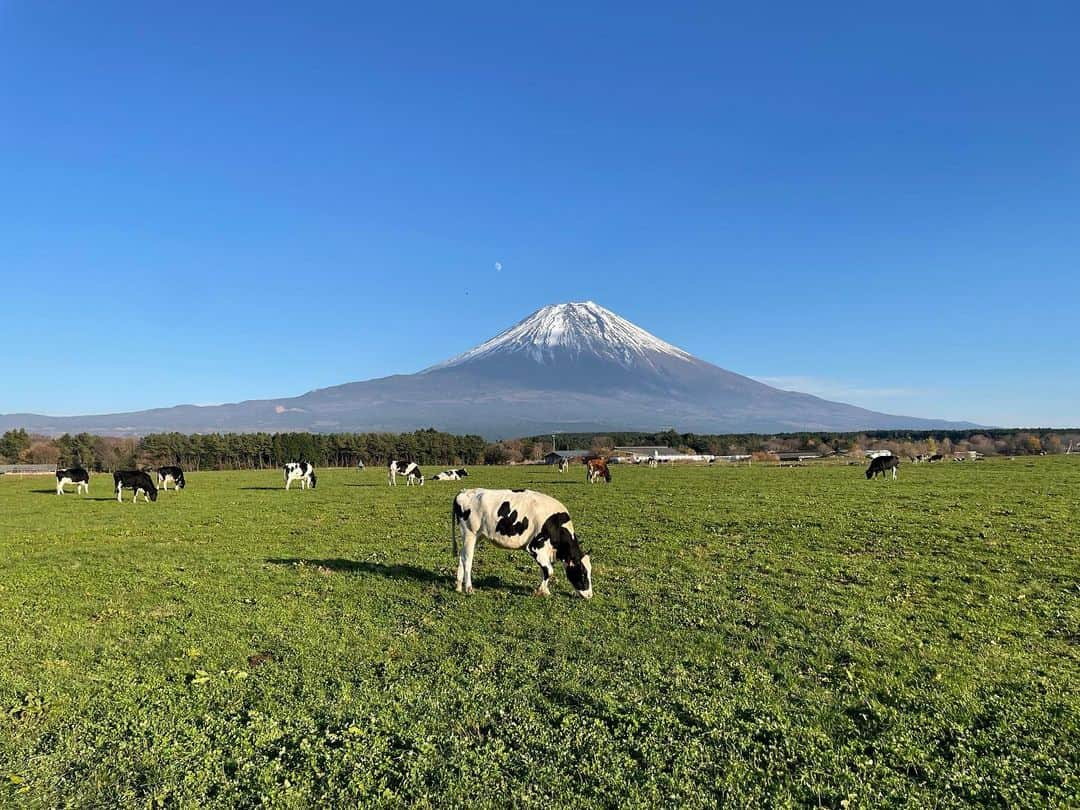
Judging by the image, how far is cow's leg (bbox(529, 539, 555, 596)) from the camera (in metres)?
9.22

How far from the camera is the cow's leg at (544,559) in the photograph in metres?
9.22

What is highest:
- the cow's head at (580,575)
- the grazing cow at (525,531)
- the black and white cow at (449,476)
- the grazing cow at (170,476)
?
the grazing cow at (525,531)

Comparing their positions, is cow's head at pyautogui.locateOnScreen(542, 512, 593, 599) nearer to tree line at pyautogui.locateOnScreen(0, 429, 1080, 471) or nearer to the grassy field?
the grassy field

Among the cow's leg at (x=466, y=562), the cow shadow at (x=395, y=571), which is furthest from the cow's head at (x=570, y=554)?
the cow's leg at (x=466, y=562)

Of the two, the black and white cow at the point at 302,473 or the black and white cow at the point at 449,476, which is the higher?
the black and white cow at the point at 302,473

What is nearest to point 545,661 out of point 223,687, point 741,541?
point 223,687

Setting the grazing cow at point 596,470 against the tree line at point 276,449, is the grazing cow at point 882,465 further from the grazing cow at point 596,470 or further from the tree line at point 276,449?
the tree line at point 276,449

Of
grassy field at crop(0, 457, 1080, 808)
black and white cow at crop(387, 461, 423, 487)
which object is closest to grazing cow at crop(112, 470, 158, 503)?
black and white cow at crop(387, 461, 423, 487)

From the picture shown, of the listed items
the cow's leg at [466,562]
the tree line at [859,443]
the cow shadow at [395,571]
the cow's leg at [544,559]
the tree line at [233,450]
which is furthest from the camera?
the tree line at [859,443]

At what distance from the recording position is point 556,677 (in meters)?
6.03

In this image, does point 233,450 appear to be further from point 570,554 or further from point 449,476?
point 570,554

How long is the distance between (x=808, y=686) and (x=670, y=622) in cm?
216

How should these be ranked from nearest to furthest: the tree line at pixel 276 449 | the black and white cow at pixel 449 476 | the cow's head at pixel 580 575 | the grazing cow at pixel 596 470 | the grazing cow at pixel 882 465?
the cow's head at pixel 580 575 → the grazing cow at pixel 882 465 → the grazing cow at pixel 596 470 → the black and white cow at pixel 449 476 → the tree line at pixel 276 449

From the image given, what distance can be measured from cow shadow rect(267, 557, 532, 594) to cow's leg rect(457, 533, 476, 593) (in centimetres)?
42
